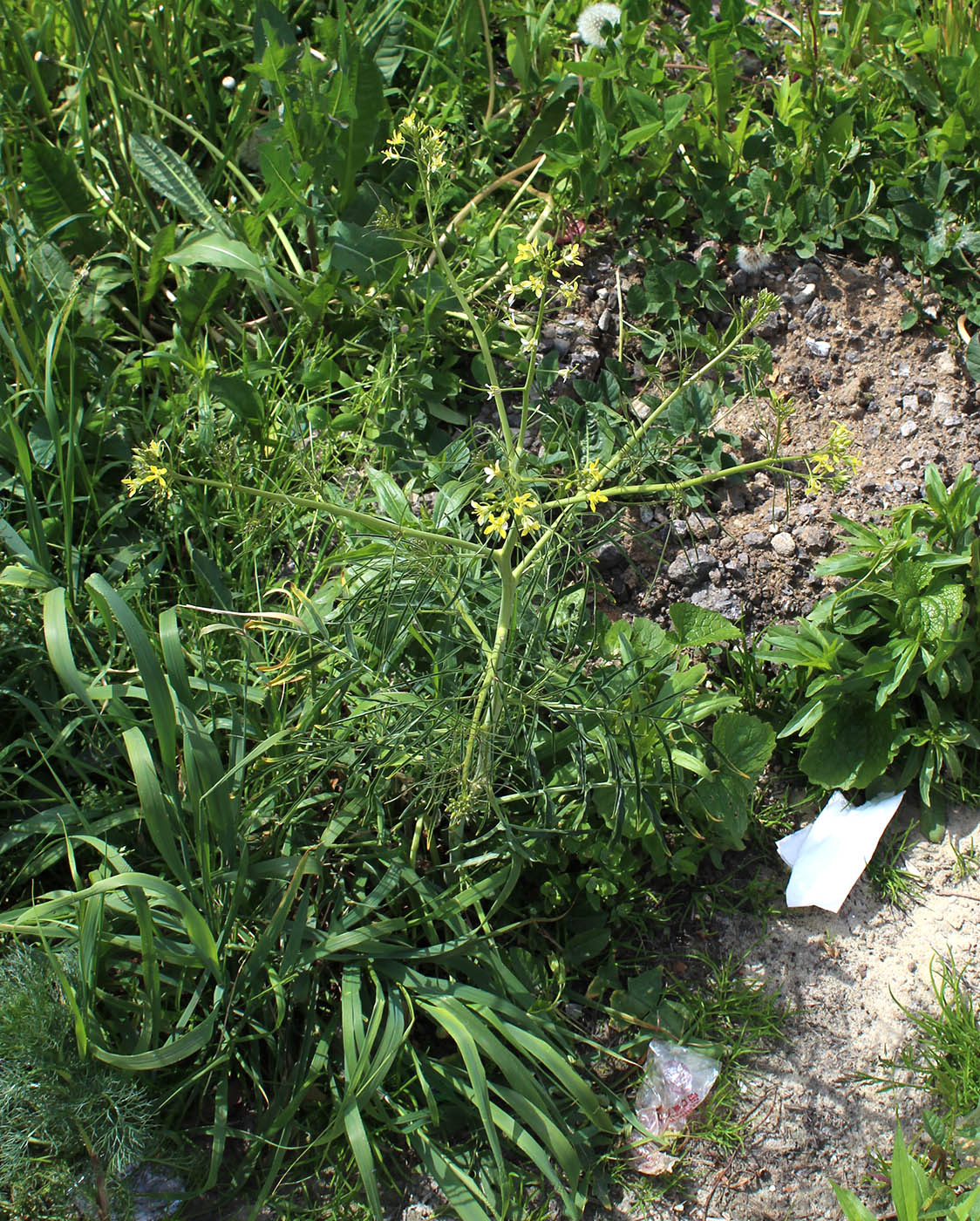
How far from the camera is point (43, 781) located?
1.94 m

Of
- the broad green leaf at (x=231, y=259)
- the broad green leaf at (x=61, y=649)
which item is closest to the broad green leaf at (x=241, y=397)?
the broad green leaf at (x=231, y=259)

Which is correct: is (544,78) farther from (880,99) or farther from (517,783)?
(517,783)

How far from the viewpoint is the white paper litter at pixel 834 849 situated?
188 cm

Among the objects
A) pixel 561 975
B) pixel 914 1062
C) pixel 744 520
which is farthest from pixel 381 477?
pixel 914 1062

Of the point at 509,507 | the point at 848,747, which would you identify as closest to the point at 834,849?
the point at 848,747

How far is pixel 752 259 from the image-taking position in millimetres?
2430

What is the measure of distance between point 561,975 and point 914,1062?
0.67 m

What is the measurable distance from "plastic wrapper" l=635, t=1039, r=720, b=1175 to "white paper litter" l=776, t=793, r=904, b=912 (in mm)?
356

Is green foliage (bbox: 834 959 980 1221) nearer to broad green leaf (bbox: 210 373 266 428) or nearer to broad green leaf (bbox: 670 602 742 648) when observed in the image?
broad green leaf (bbox: 670 602 742 648)

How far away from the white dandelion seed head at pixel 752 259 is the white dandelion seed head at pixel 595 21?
733mm

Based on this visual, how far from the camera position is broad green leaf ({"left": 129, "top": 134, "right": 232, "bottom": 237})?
2365mm

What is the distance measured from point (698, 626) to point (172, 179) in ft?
5.50

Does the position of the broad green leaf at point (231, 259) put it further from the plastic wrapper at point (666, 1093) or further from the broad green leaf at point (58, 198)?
the plastic wrapper at point (666, 1093)

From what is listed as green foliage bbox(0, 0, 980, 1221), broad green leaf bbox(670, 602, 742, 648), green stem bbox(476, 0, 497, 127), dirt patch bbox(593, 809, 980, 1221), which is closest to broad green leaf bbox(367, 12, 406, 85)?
green foliage bbox(0, 0, 980, 1221)
